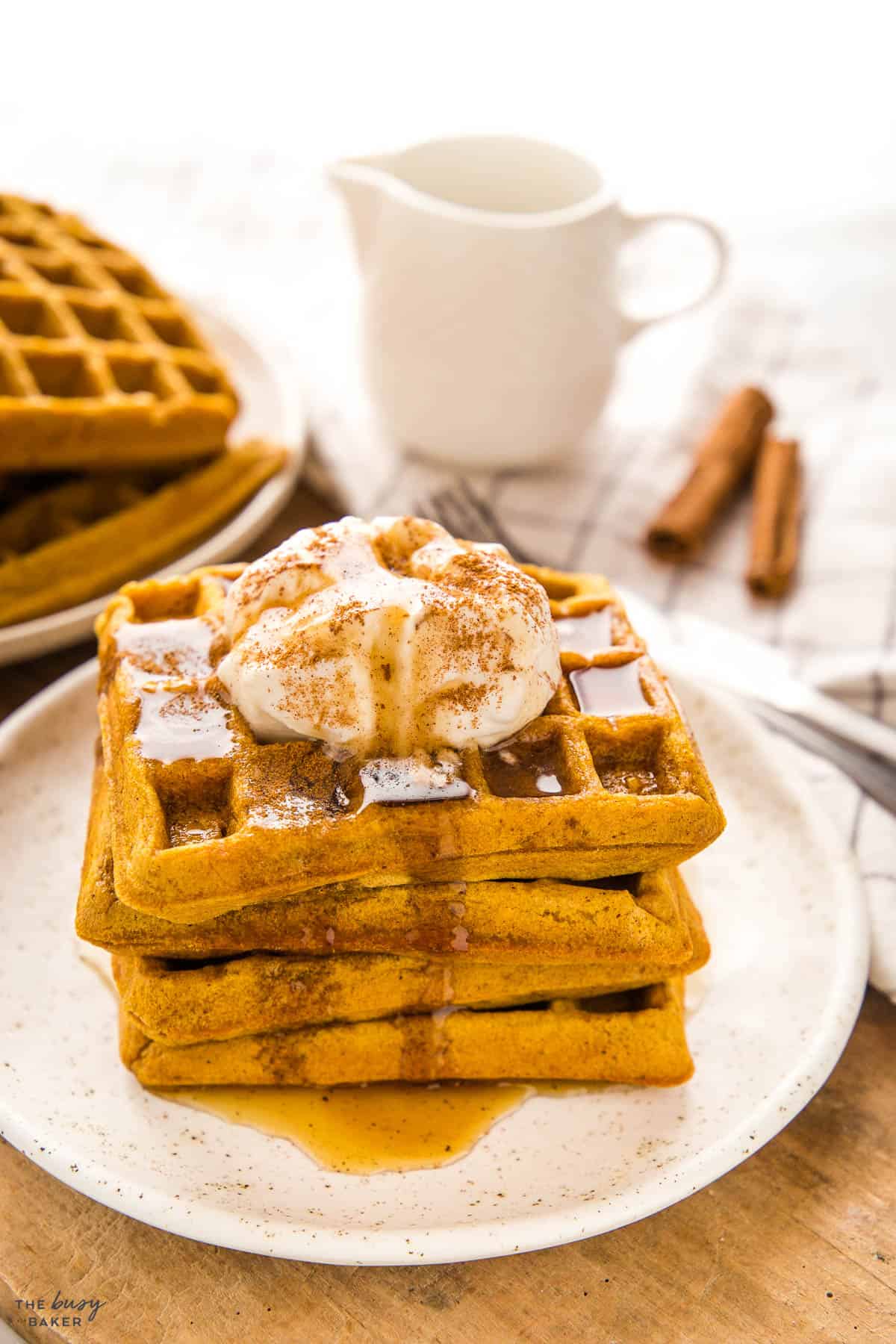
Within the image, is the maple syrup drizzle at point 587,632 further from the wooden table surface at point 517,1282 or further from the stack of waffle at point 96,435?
the stack of waffle at point 96,435

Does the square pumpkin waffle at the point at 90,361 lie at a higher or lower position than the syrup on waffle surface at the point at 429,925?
higher

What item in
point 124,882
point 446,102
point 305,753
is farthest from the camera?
point 446,102

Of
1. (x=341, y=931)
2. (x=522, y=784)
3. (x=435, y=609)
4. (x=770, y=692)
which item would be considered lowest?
(x=770, y=692)

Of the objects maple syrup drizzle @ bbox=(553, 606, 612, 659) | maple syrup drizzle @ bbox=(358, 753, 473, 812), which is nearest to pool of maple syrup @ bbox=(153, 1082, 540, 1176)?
maple syrup drizzle @ bbox=(358, 753, 473, 812)

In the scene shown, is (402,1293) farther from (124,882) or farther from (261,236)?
(261,236)

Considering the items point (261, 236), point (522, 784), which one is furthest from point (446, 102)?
point (522, 784)

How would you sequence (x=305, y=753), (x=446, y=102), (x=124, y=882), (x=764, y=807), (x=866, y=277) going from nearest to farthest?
(x=124, y=882)
(x=305, y=753)
(x=764, y=807)
(x=866, y=277)
(x=446, y=102)

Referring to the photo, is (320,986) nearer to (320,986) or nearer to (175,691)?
(320,986)

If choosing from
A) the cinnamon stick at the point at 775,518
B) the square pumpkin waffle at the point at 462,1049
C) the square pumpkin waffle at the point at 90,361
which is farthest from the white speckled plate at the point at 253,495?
the cinnamon stick at the point at 775,518
